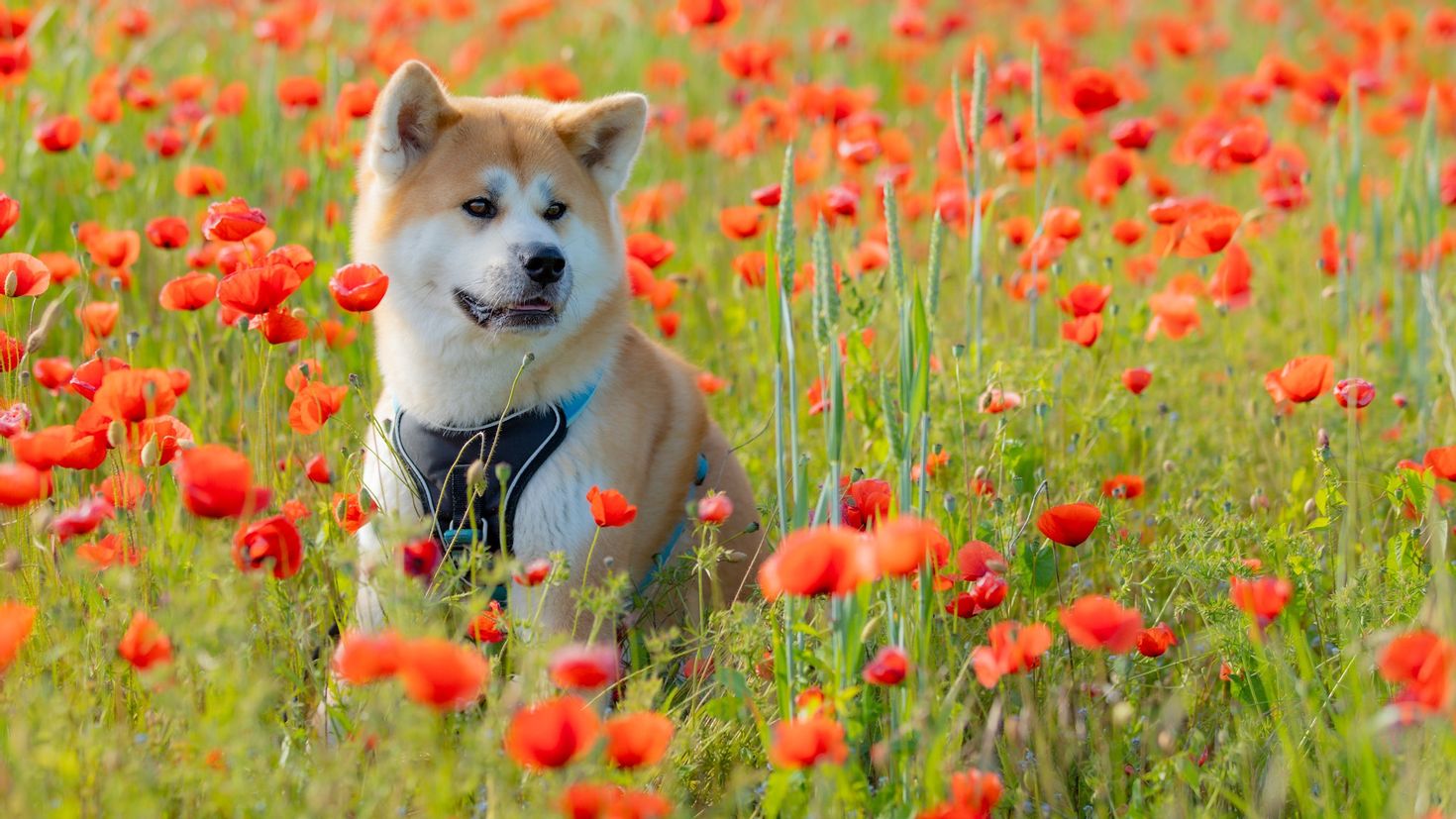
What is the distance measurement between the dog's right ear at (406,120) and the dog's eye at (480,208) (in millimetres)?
200

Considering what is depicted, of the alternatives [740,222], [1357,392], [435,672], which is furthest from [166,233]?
[1357,392]

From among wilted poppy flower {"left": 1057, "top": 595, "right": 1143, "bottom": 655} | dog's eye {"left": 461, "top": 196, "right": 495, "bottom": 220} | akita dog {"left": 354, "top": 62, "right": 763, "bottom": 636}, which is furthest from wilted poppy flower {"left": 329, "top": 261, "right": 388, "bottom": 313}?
wilted poppy flower {"left": 1057, "top": 595, "right": 1143, "bottom": 655}

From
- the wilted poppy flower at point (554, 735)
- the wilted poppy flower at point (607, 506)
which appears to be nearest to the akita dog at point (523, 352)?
the wilted poppy flower at point (607, 506)

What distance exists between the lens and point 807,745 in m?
1.84

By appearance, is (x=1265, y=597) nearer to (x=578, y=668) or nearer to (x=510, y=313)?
(x=578, y=668)

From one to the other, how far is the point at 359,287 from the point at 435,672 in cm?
121

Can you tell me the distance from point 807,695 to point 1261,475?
7.38ft

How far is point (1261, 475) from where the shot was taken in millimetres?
3986

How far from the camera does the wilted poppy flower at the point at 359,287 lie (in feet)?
8.64

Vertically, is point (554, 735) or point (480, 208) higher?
point (480, 208)

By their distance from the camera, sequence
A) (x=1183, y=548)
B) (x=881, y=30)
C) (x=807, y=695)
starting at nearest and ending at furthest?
(x=807, y=695) < (x=1183, y=548) < (x=881, y=30)

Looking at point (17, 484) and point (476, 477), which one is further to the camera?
point (476, 477)

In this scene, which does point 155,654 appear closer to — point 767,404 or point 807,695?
point 807,695

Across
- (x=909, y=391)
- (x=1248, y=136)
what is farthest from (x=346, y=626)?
(x=1248, y=136)
